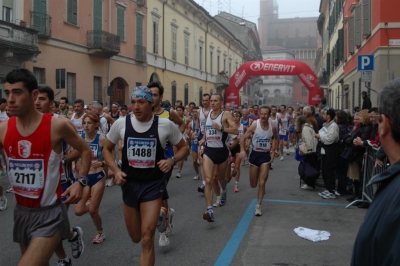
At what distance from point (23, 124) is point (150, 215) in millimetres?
1508

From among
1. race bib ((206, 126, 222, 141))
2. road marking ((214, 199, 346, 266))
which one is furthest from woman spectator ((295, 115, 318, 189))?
race bib ((206, 126, 222, 141))

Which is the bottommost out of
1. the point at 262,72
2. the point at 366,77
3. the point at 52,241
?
the point at 52,241

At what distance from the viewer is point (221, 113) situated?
8109 mm

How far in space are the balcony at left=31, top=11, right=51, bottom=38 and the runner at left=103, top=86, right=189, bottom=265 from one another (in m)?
16.5

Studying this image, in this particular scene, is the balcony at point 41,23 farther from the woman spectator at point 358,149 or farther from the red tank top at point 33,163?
the red tank top at point 33,163

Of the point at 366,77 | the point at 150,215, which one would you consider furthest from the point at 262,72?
the point at 150,215

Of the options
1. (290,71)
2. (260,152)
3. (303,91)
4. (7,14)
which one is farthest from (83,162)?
(303,91)

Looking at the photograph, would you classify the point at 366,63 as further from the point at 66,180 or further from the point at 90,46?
the point at 90,46

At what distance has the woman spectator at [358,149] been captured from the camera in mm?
8844

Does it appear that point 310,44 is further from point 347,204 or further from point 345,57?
point 347,204

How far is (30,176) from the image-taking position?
3.56m

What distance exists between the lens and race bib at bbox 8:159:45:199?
3559 mm

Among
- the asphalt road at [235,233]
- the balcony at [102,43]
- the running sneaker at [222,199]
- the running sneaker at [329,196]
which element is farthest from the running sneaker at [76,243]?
the balcony at [102,43]

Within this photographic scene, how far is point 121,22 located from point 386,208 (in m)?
26.9
